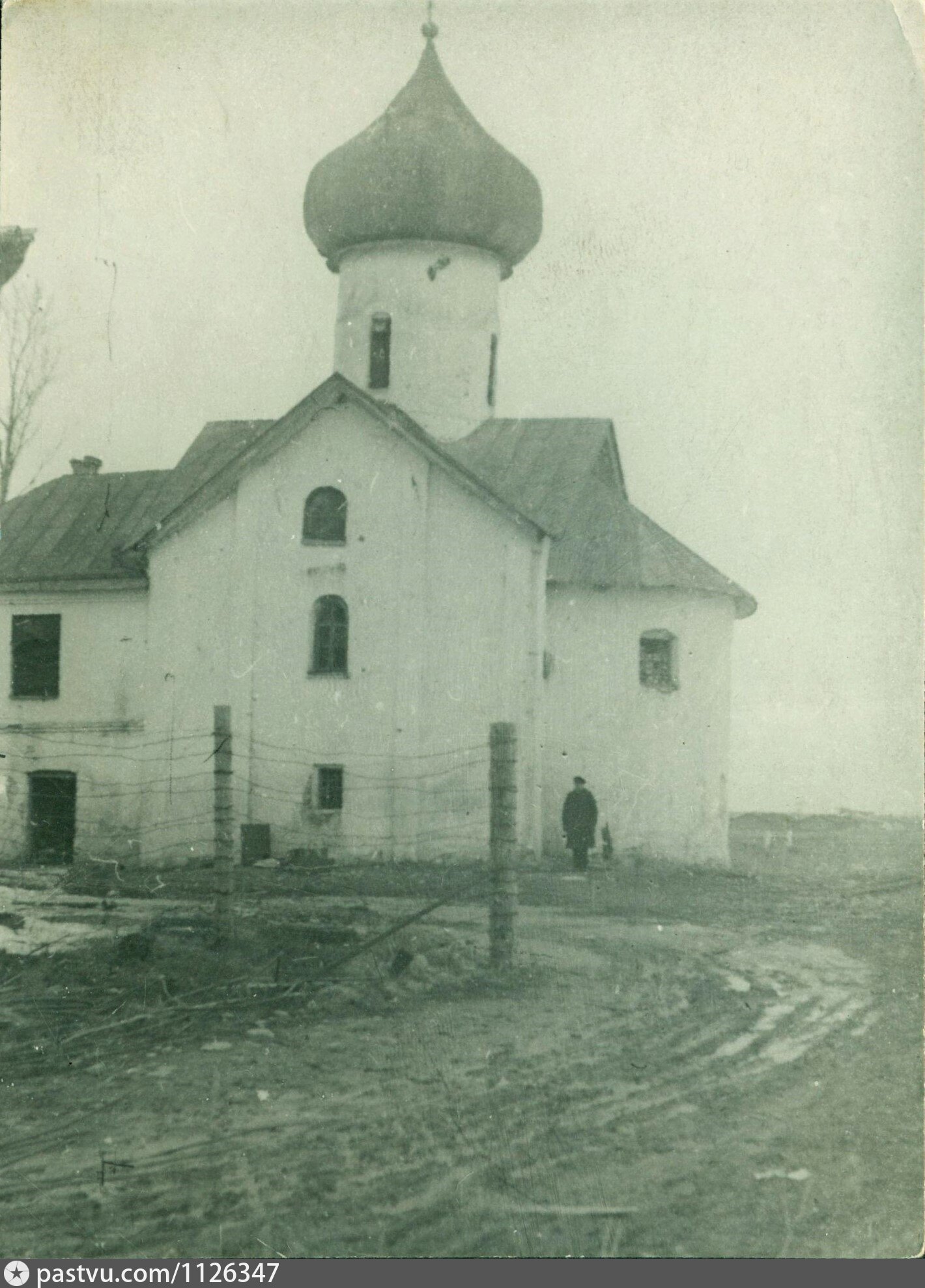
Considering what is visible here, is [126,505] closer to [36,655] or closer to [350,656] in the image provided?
[36,655]

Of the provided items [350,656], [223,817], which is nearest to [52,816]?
[223,817]

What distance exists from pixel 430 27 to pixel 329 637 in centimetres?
486

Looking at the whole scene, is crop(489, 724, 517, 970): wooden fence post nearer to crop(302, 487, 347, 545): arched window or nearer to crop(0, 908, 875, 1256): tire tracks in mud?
crop(0, 908, 875, 1256): tire tracks in mud

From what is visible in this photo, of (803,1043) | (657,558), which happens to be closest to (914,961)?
(803,1043)

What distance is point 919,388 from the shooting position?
294 inches

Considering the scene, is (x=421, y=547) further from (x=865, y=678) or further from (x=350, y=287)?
(x=865, y=678)

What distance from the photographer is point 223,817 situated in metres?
8.76

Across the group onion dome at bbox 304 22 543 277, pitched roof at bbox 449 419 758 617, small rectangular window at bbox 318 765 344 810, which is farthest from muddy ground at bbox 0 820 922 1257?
onion dome at bbox 304 22 543 277

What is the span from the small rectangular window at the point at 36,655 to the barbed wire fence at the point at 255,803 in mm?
453

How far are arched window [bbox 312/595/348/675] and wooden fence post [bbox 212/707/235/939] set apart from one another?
1584 mm

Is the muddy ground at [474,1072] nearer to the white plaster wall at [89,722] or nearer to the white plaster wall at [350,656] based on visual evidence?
the white plaster wall at [89,722]

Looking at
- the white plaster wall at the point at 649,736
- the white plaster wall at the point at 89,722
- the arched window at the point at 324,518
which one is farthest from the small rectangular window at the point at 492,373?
the white plaster wall at the point at 89,722

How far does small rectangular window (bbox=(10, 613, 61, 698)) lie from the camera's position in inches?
374

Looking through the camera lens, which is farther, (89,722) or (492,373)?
(492,373)
